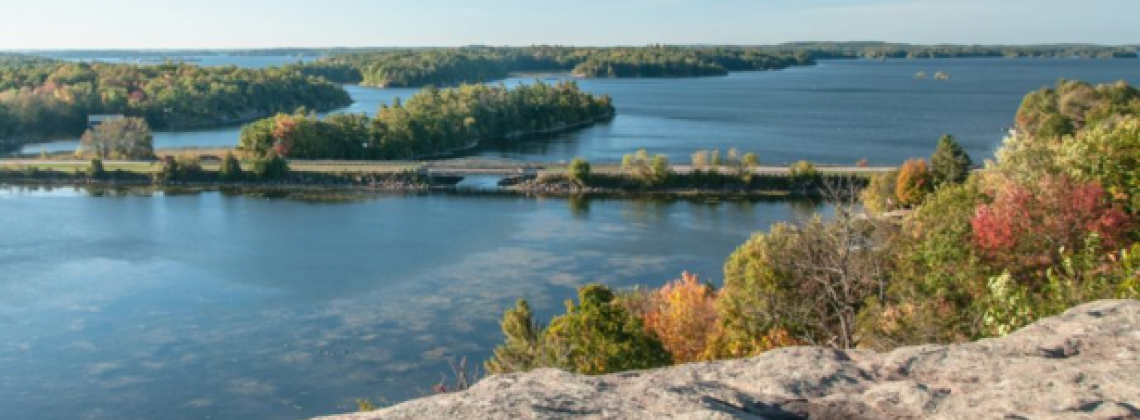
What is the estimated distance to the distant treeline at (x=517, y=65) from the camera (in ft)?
401

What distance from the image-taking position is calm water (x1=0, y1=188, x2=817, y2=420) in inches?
695

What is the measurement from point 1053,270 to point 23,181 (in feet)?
154

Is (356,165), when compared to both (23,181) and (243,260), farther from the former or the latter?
(243,260)

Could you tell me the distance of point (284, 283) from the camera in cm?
2545

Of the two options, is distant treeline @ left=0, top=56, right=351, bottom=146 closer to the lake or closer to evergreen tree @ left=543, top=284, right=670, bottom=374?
the lake

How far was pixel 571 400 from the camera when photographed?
382 cm

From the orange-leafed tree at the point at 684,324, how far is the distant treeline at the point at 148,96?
59.4 metres

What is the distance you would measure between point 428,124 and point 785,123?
26.4 metres

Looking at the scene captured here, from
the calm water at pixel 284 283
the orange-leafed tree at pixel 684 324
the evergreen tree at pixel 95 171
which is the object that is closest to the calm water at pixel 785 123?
the evergreen tree at pixel 95 171

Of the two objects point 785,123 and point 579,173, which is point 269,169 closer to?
point 579,173

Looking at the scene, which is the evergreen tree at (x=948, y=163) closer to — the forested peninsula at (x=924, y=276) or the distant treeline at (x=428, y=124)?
the forested peninsula at (x=924, y=276)

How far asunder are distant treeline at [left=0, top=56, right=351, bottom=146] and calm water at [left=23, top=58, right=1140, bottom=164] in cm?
390

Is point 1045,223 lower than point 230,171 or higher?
higher

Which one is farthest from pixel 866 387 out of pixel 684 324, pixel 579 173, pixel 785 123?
pixel 785 123
